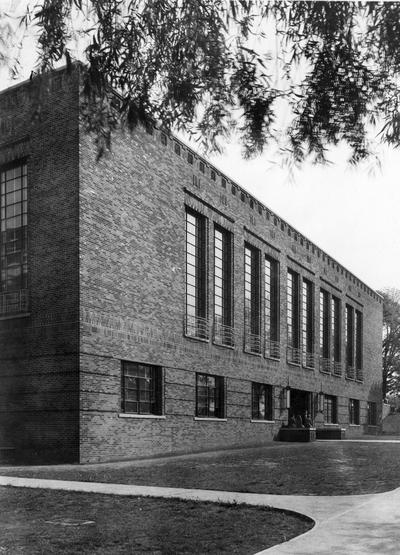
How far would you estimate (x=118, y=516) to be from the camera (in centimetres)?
994

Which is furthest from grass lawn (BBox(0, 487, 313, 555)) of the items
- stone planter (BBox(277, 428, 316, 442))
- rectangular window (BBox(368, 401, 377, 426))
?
rectangular window (BBox(368, 401, 377, 426))

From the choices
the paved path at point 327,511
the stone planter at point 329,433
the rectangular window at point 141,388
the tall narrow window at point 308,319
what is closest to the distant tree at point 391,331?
the tall narrow window at point 308,319

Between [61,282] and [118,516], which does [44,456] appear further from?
[118,516]

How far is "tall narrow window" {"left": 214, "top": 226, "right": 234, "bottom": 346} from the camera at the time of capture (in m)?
29.9

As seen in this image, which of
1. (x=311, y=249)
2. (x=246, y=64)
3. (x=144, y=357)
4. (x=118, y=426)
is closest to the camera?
(x=246, y=64)

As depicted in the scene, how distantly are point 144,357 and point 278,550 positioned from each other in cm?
1612

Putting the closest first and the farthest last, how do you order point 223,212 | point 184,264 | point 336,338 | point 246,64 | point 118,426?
point 246,64, point 118,426, point 184,264, point 223,212, point 336,338

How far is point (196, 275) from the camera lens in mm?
28234

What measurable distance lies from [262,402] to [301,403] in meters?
7.75

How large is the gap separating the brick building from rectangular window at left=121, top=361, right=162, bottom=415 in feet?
0.23

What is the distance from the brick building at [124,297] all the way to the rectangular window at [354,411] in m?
17.3

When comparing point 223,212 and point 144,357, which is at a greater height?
point 223,212

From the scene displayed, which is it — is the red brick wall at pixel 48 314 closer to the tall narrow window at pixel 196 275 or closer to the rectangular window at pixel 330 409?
the tall narrow window at pixel 196 275

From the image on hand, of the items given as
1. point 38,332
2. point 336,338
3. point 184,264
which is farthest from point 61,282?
point 336,338
